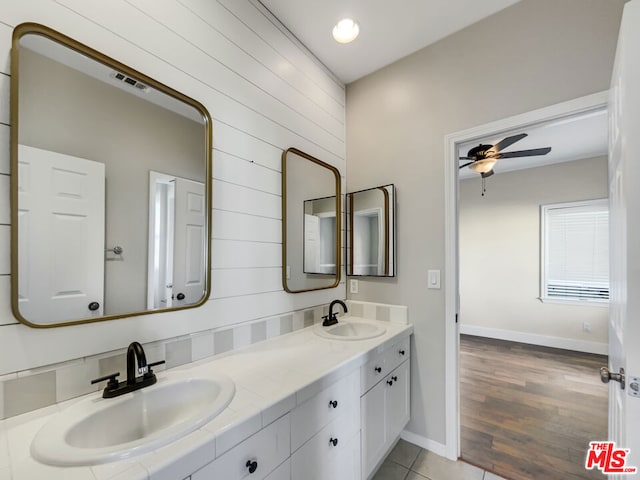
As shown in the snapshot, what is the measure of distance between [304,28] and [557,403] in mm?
3659

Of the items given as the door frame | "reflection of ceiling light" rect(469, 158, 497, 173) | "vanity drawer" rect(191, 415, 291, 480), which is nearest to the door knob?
the door frame

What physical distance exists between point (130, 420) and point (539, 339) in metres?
4.99

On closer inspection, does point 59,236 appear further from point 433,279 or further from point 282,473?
point 433,279

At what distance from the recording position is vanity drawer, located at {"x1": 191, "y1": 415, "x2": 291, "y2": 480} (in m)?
0.81

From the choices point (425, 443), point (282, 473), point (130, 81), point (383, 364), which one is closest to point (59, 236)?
point (130, 81)

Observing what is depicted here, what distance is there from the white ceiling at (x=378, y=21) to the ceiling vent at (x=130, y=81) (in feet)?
3.27

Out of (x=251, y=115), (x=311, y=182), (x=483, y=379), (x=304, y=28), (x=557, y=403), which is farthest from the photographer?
(x=483, y=379)

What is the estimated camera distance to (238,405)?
0.95m

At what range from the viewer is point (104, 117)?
1.07 metres

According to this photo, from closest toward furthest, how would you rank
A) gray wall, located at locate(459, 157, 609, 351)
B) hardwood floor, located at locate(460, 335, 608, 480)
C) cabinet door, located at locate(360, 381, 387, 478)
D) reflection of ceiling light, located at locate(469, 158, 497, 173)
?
1. cabinet door, located at locate(360, 381, 387, 478)
2. hardwood floor, located at locate(460, 335, 608, 480)
3. reflection of ceiling light, located at locate(469, 158, 497, 173)
4. gray wall, located at locate(459, 157, 609, 351)

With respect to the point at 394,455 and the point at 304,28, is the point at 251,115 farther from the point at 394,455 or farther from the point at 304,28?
the point at 394,455

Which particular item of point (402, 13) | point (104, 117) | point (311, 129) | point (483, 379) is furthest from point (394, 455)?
point (402, 13)

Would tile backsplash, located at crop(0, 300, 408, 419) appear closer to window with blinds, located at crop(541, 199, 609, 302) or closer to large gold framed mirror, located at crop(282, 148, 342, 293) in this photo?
large gold framed mirror, located at crop(282, 148, 342, 293)

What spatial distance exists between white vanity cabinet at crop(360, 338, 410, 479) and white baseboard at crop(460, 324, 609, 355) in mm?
3331
